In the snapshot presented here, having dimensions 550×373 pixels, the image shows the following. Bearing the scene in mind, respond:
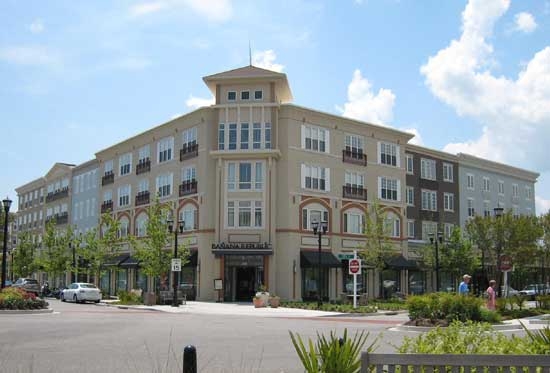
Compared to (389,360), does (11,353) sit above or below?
below

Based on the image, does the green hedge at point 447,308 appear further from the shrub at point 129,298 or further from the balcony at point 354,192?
the balcony at point 354,192

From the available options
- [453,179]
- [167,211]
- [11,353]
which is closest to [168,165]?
[167,211]

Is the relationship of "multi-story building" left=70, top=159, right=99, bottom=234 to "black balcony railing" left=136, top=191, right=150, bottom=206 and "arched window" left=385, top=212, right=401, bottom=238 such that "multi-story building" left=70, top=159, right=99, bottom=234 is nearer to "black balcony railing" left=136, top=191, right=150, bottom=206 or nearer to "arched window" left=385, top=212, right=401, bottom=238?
"black balcony railing" left=136, top=191, right=150, bottom=206

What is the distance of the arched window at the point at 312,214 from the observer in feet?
166

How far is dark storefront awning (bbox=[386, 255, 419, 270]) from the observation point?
176 ft

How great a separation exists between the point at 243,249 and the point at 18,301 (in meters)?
20.4

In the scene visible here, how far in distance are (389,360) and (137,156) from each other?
56966 millimetres

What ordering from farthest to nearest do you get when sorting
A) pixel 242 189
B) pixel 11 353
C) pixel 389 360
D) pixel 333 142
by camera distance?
pixel 333 142 < pixel 242 189 < pixel 11 353 < pixel 389 360

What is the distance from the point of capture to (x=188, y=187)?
52375mm

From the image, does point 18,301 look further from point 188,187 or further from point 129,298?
point 188,187

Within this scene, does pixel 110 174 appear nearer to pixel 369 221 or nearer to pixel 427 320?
pixel 369 221

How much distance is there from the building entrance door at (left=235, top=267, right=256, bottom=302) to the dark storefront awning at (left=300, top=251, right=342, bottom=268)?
12.4 ft

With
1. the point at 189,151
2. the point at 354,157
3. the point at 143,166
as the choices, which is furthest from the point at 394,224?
the point at 143,166

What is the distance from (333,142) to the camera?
5316cm
